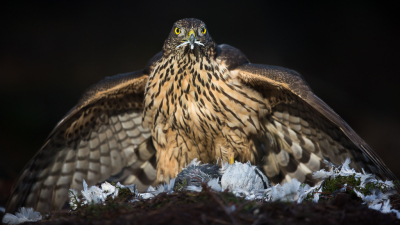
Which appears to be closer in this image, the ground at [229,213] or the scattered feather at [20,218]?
the ground at [229,213]

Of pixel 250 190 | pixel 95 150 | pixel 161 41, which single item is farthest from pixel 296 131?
pixel 161 41

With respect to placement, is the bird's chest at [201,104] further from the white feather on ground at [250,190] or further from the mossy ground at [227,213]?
the mossy ground at [227,213]

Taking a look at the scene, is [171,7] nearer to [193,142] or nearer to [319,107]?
[193,142]

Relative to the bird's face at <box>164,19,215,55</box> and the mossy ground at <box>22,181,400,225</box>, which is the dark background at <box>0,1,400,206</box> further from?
the mossy ground at <box>22,181,400,225</box>

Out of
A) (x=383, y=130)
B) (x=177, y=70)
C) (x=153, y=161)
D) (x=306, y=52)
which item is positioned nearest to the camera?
(x=177, y=70)

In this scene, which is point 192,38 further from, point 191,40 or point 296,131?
point 296,131

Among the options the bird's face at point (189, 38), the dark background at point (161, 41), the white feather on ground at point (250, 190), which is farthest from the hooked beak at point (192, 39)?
the dark background at point (161, 41)

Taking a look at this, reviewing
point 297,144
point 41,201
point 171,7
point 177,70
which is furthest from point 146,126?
point 171,7
